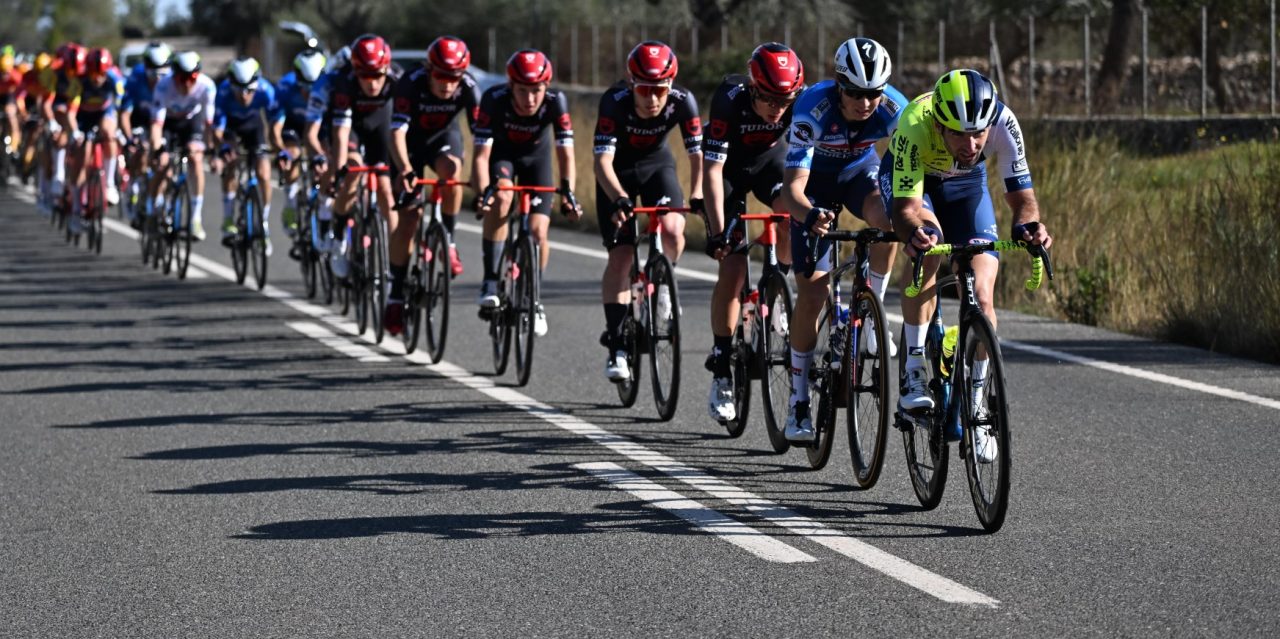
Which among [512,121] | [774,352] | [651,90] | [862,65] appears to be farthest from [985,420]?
[512,121]

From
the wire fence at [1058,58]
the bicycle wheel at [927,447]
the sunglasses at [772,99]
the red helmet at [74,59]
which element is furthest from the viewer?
the wire fence at [1058,58]

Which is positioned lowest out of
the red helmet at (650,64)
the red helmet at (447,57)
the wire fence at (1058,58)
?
the red helmet at (650,64)

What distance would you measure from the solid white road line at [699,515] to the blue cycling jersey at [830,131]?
1.48 meters

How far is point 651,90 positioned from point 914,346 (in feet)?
9.28

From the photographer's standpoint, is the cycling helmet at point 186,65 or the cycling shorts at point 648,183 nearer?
the cycling shorts at point 648,183

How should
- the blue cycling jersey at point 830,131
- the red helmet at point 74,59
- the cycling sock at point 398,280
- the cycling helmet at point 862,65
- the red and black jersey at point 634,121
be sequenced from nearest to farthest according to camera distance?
the cycling helmet at point 862,65
the blue cycling jersey at point 830,131
the red and black jersey at point 634,121
the cycling sock at point 398,280
the red helmet at point 74,59

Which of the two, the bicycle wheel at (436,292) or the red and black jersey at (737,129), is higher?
the red and black jersey at (737,129)

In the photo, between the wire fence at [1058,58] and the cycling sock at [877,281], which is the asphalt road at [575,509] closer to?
the cycling sock at [877,281]

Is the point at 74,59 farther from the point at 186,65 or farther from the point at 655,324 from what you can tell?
the point at 655,324

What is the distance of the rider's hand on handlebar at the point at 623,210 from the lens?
9883mm

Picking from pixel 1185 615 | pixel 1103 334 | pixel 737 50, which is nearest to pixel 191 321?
pixel 1103 334

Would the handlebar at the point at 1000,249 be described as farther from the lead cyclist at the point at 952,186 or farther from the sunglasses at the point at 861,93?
the sunglasses at the point at 861,93

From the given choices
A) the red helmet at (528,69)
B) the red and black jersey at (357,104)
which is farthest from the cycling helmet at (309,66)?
the red helmet at (528,69)

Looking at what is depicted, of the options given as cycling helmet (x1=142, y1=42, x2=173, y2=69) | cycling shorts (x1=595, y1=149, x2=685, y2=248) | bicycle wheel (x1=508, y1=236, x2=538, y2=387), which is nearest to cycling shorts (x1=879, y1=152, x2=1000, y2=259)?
cycling shorts (x1=595, y1=149, x2=685, y2=248)
